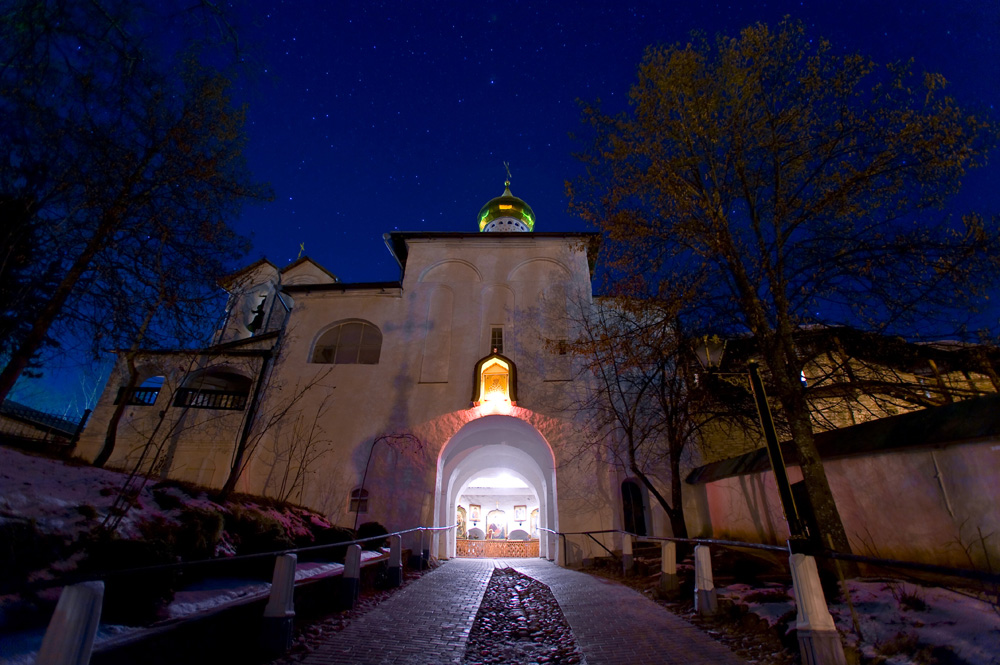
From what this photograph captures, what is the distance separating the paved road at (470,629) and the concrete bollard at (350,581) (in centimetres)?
39

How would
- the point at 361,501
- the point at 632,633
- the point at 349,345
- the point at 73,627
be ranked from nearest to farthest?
1. the point at 73,627
2. the point at 632,633
3. the point at 361,501
4. the point at 349,345

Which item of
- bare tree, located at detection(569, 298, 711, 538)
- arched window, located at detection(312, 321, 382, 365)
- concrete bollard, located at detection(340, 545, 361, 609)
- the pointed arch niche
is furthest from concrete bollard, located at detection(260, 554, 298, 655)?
arched window, located at detection(312, 321, 382, 365)

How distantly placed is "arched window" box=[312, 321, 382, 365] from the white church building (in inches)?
2.1

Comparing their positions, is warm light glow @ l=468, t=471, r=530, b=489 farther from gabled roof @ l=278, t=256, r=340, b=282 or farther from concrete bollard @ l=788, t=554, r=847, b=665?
concrete bollard @ l=788, t=554, r=847, b=665

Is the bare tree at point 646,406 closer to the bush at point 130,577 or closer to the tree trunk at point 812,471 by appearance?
the tree trunk at point 812,471

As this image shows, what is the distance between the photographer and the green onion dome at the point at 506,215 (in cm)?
2500

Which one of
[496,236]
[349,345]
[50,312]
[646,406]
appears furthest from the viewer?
[496,236]

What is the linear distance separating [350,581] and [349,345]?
12570mm

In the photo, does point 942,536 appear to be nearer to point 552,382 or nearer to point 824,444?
point 824,444

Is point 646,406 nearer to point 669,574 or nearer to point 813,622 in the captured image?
point 669,574

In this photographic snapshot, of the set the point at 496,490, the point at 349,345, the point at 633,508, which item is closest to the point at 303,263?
the point at 349,345

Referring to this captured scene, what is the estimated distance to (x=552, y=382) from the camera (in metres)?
15.8

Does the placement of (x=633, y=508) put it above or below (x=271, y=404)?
below

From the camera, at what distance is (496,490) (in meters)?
30.9
